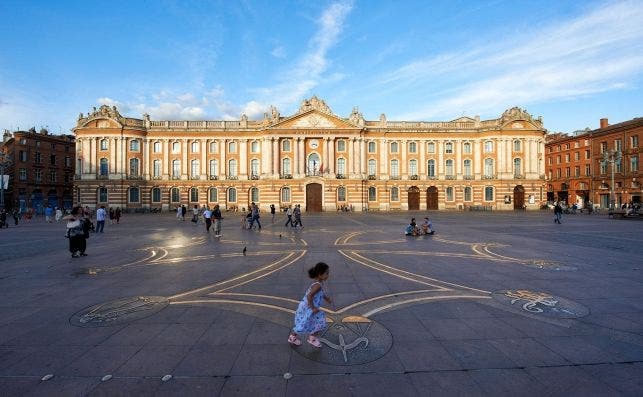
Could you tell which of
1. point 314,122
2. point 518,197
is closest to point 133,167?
point 314,122

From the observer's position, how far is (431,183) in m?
56.7

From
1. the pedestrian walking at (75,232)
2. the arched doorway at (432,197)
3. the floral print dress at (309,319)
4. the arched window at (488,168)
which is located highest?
the arched window at (488,168)

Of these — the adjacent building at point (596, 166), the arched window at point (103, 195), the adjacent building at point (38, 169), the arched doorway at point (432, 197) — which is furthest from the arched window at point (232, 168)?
the adjacent building at point (596, 166)

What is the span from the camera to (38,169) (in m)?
62.8

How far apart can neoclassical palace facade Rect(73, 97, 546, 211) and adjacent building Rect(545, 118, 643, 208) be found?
35.5 feet

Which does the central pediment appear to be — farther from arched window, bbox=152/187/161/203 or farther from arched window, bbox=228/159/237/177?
arched window, bbox=152/187/161/203

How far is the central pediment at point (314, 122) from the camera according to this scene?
175 ft

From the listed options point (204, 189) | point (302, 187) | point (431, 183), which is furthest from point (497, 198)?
point (204, 189)

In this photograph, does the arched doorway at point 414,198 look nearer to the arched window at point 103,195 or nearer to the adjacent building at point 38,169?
the arched window at point 103,195

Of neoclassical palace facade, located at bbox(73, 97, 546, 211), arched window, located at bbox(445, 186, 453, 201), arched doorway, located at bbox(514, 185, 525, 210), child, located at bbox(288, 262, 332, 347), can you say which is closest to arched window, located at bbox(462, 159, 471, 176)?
neoclassical palace facade, located at bbox(73, 97, 546, 211)

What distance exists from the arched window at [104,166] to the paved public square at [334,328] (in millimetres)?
49780

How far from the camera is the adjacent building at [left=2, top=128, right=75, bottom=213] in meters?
60.2

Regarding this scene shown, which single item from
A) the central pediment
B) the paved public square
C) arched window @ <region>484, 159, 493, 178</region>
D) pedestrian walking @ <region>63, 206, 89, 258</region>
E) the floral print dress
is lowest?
the paved public square

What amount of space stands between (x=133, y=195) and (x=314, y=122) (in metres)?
32.6
